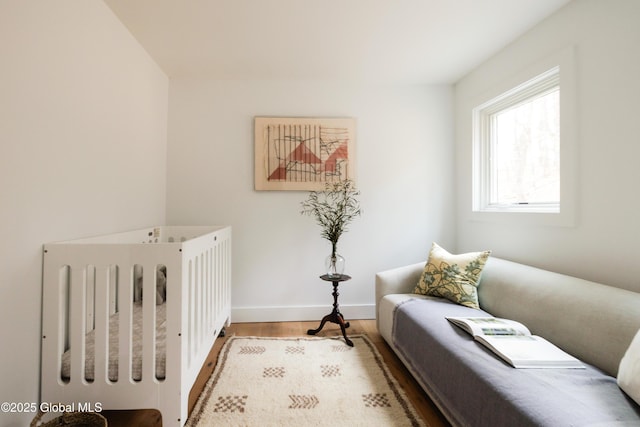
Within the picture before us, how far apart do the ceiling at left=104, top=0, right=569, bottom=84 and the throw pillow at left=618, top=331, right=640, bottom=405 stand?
1.83 m

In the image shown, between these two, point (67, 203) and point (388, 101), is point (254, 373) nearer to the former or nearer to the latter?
point (67, 203)

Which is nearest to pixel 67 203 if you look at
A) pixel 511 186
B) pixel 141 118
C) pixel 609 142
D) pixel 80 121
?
pixel 80 121

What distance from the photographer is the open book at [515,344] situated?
1.17m

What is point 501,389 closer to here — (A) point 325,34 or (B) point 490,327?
(B) point 490,327

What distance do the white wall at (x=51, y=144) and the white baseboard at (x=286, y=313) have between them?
1.23 metres

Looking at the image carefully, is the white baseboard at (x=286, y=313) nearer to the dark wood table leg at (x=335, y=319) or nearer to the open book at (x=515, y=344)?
the dark wood table leg at (x=335, y=319)

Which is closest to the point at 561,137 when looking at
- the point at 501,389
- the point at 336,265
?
the point at 501,389

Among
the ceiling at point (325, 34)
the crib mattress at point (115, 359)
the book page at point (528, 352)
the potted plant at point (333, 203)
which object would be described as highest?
the ceiling at point (325, 34)

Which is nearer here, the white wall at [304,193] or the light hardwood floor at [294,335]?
the light hardwood floor at [294,335]

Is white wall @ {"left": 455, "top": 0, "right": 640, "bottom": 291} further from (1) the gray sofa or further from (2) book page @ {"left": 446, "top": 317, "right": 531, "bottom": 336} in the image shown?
(2) book page @ {"left": 446, "top": 317, "right": 531, "bottom": 336}

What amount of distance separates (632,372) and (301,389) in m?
1.40

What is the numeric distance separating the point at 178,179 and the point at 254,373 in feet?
5.74

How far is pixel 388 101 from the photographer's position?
2785 millimetres

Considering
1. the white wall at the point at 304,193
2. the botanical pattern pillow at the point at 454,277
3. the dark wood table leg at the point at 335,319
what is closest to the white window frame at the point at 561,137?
the white wall at the point at 304,193
